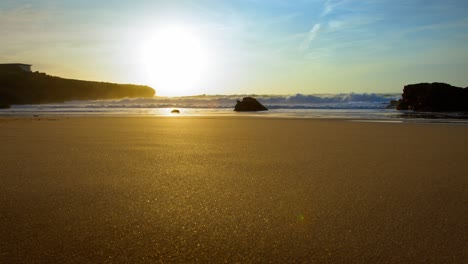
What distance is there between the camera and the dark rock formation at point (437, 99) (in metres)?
24.5

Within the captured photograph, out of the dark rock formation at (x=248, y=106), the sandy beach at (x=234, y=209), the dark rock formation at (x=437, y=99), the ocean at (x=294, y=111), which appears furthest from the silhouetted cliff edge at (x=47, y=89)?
the sandy beach at (x=234, y=209)

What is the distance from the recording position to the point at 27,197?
115 inches

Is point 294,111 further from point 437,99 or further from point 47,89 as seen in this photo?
point 47,89

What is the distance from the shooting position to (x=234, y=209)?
2.64 meters

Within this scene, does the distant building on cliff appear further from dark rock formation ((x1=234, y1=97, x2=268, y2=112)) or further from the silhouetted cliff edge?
dark rock formation ((x1=234, y1=97, x2=268, y2=112))

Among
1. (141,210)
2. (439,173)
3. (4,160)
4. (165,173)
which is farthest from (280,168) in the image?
(4,160)

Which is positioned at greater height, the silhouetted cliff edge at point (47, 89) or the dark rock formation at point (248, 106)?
the silhouetted cliff edge at point (47, 89)

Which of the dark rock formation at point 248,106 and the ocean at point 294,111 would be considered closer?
the ocean at point 294,111

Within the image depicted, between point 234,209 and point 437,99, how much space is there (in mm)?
25706

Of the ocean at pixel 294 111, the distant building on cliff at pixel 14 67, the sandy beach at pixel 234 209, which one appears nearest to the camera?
the sandy beach at pixel 234 209

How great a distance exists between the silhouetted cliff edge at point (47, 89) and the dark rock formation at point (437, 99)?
66688 millimetres

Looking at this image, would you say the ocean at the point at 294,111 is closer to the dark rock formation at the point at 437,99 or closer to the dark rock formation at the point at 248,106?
the dark rock formation at the point at 248,106

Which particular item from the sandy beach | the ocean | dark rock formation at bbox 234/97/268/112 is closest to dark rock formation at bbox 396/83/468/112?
the ocean

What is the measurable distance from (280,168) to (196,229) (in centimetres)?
211
